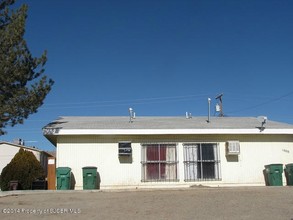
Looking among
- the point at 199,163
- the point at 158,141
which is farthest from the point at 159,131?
the point at 199,163

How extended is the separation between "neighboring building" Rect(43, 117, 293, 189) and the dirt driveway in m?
3.28

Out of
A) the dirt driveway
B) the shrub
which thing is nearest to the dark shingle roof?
the shrub

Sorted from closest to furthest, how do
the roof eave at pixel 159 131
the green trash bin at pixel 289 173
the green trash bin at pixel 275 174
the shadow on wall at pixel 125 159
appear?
1. the roof eave at pixel 159 131
2. the shadow on wall at pixel 125 159
3. the green trash bin at pixel 275 174
4. the green trash bin at pixel 289 173

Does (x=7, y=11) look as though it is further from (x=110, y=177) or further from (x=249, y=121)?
(x=249, y=121)

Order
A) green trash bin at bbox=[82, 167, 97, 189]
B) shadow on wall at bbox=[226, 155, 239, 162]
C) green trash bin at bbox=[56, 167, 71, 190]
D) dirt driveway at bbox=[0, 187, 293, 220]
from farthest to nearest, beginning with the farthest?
shadow on wall at bbox=[226, 155, 239, 162], green trash bin at bbox=[82, 167, 97, 189], green trash bin at bbox=[56, 167, 71, 190], dirt driveway at bbox=[0, 187, 293, 220]

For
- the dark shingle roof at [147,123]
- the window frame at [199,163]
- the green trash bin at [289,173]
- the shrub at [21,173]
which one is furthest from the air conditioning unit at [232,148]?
the shrub at [21,173]

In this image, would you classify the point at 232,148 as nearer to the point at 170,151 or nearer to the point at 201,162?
the point at 201,162

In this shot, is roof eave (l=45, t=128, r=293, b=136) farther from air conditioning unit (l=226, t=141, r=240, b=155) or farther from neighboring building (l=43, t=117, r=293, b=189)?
air conditioning unit (l=226, t=141, r=240, b=155)

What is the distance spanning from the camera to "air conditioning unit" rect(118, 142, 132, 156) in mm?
18906

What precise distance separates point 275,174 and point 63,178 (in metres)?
9.30

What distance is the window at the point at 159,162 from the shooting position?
19109mm

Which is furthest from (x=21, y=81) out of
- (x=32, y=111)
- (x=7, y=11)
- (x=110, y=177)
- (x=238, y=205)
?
(x=238, y=205)

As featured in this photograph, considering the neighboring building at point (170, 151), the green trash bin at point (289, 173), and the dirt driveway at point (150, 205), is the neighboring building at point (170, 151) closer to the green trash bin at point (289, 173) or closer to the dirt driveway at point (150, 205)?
the green trash bin at point (289, 173)

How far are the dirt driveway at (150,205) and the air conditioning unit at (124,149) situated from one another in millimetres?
3606
